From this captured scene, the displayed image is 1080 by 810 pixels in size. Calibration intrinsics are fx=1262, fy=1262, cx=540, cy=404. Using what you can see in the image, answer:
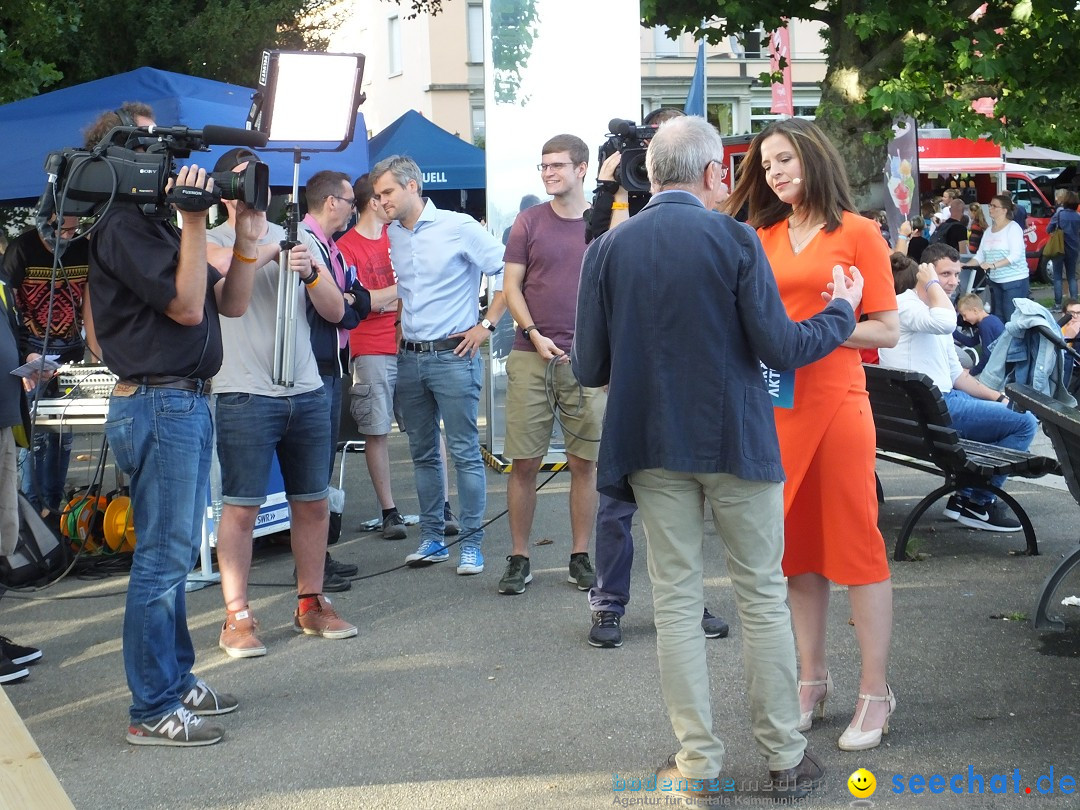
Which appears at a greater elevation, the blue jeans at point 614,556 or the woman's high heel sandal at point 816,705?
the blue jeans at point 614,556

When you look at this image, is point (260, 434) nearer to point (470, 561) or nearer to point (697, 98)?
point (470, 561)

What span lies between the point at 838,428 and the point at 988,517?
345 centimetres

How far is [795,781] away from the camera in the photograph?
3.62 meters

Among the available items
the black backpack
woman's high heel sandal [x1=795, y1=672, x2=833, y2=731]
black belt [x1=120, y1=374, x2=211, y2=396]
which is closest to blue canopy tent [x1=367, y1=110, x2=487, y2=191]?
the black backpack

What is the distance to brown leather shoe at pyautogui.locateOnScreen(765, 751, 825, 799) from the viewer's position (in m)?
3.62

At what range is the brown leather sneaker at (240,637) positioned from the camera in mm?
5227

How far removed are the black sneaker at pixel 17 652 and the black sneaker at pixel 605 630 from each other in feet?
7.72

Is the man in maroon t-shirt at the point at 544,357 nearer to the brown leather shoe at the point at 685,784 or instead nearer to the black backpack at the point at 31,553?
the black backpack at the point at 31,553

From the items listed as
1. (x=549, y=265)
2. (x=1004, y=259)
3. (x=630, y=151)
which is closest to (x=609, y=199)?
(x=630, y=151)

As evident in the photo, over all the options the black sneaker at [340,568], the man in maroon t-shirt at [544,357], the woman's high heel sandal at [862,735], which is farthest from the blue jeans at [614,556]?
the black sneaker at [340,568]

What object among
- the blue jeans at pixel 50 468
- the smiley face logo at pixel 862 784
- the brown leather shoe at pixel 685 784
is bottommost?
the smiley face logo at pixel 862 784

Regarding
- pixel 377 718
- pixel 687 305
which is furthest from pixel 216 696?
pixel 687 305

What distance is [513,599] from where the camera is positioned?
5988mm

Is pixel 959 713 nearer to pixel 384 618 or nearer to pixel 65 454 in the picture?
pixel 384 618
